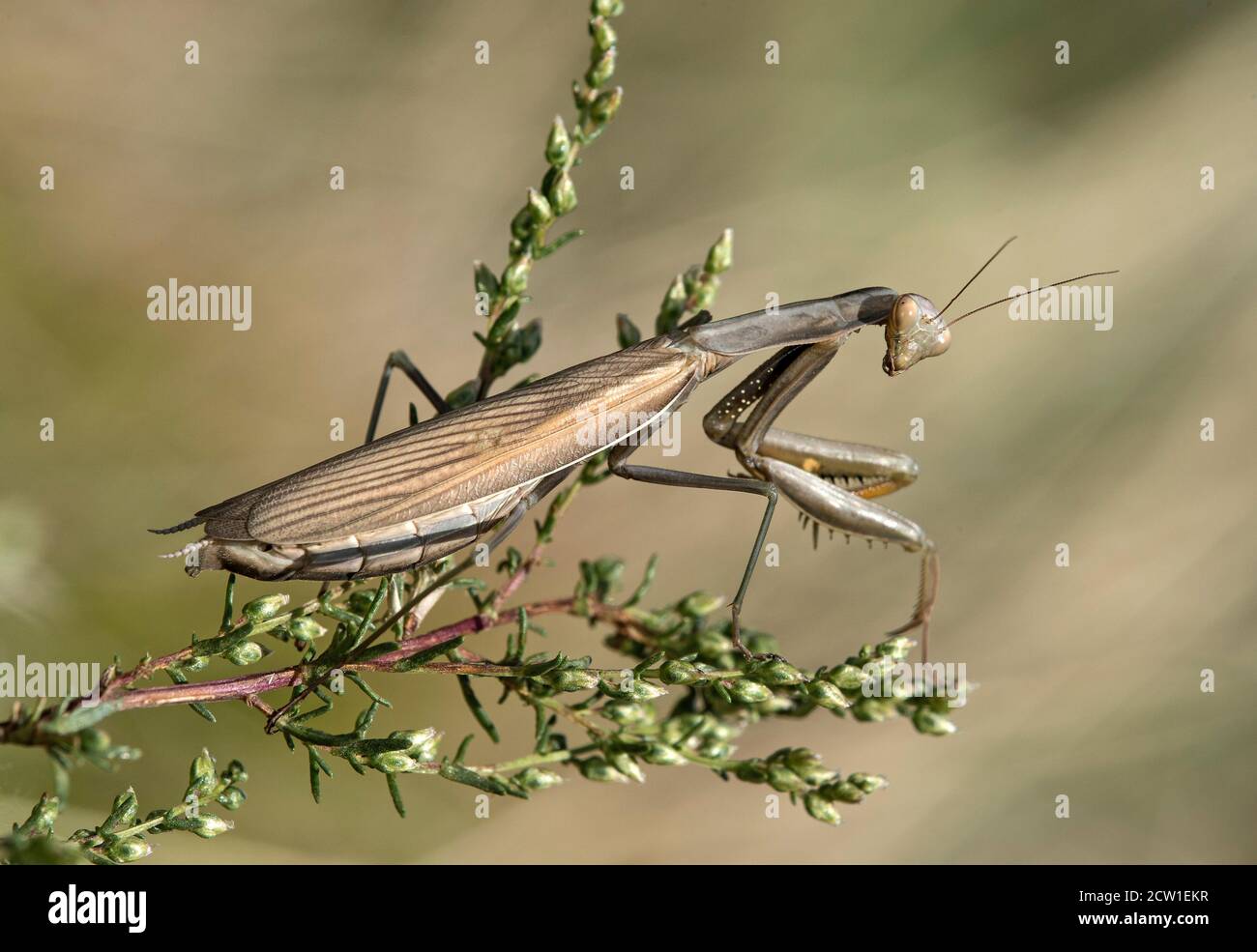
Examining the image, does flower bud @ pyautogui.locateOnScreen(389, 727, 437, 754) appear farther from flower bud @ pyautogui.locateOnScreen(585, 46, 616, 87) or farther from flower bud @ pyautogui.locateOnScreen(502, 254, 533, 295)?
flower bud @ pyautogui.locateOnScreen(585, 46, 616, 87)

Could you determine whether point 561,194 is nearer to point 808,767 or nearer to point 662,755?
point 662,755

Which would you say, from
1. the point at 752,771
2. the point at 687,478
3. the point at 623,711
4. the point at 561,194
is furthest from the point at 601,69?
the point at 752,771

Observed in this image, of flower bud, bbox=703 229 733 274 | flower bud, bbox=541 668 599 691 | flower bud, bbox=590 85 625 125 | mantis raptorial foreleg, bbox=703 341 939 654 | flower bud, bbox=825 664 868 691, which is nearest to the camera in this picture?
flower bud, bbox=541 668 599 691

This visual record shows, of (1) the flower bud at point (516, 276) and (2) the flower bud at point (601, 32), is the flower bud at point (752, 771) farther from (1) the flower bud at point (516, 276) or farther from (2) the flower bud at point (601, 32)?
(2) the flower bud at point (601, 32)

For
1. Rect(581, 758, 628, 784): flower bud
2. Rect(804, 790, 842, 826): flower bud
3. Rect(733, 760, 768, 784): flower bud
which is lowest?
Rect(804, 790, 842, 826): flower bud

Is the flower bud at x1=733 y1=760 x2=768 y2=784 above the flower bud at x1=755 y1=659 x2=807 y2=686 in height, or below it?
below

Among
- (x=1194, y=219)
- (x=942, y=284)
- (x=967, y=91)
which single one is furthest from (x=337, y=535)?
(x=1194, y=219)

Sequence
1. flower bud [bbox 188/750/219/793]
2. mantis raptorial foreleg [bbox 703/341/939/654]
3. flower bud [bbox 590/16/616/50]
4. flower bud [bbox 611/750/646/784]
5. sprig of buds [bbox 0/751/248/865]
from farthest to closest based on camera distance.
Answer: mantis raptorial foreleg [bbox 703/341/939/654], flower bud [bbox 590/16/616/50], flower bud [bbox 611/750/646/784], flower bud [bbox 188/750/219/793], sprig of buds [bbox 0/751/248/865]

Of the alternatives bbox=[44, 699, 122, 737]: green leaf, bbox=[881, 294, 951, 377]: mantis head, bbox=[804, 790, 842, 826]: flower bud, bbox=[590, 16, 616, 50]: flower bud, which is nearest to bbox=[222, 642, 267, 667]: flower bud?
bbox=[44, 699, 122, 737]: green leaf
